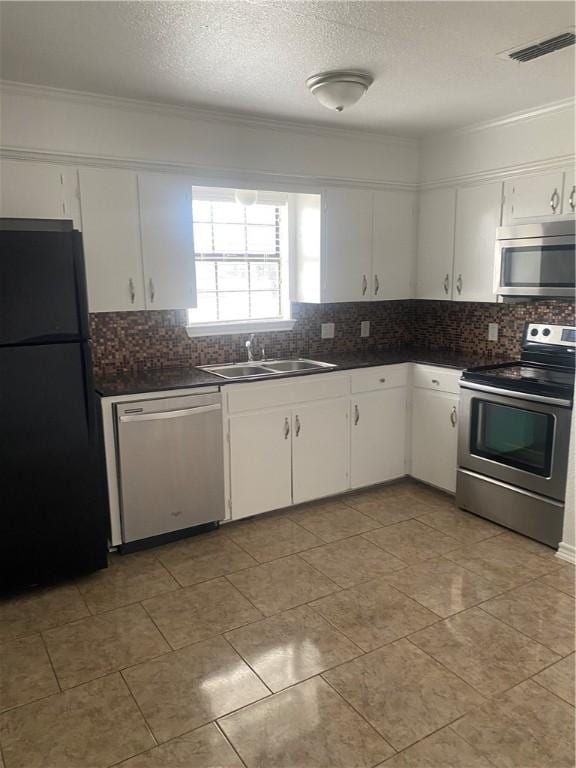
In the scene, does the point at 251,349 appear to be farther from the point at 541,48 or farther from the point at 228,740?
the point at 228,740

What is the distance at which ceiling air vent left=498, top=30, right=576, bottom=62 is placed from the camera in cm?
239

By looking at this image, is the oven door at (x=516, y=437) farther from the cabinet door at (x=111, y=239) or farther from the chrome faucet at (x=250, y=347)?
the cabinet door at (x=111, y=239)

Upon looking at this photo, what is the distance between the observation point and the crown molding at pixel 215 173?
3037 millimetres

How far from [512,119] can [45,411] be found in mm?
3157

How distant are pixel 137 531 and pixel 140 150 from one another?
2108mm

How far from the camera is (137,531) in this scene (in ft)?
10.5

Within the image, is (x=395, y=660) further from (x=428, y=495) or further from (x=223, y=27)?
(x=223, y=27)

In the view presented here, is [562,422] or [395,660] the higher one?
[562,422]

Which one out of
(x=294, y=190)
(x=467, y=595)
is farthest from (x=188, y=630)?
(x=294, y=190)

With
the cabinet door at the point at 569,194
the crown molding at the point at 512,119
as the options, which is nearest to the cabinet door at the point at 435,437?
the cabinet door at the point at 569,194

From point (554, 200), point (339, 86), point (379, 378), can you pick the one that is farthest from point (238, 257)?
point (554, 200)

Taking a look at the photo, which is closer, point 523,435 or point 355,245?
point 523,435

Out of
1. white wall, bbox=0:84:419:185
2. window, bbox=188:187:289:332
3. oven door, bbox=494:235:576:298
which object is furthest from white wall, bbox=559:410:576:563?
white wall, bbox=0:84:419:185

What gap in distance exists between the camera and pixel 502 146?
3688mm
